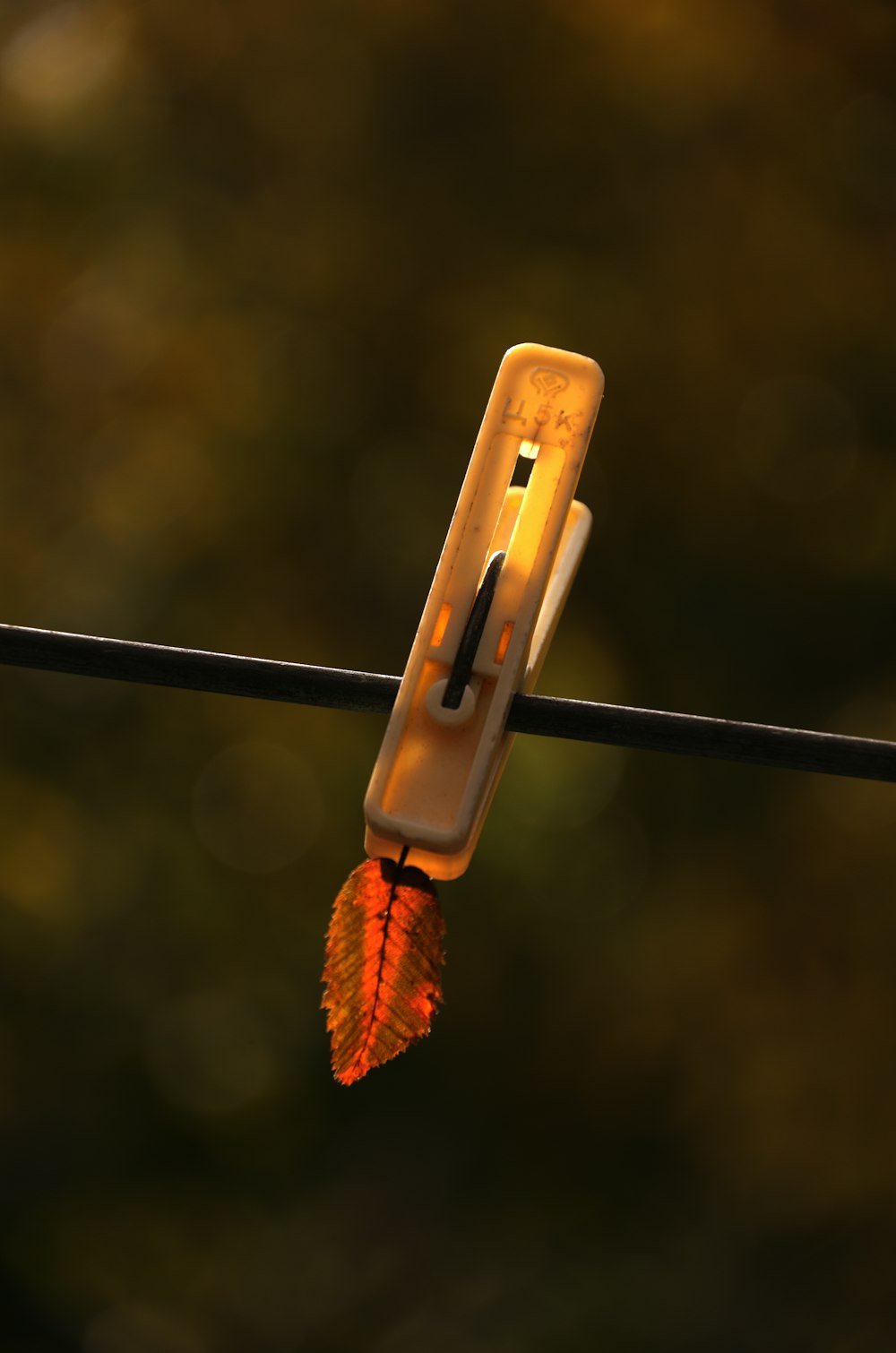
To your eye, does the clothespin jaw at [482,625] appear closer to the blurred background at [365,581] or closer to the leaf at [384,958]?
the leaf at [384,958]

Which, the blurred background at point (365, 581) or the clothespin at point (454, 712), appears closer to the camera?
the clothespin at point (454, 712)

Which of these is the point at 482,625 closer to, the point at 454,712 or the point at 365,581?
the point at 454,712

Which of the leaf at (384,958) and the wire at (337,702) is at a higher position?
the wire at (337,702)

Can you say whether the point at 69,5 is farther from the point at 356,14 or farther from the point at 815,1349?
the point at 815,1349

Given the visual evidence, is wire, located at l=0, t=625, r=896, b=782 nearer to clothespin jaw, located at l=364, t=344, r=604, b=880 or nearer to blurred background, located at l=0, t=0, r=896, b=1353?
clothespin jaw, located at l=364, t=344, r=604, b=880

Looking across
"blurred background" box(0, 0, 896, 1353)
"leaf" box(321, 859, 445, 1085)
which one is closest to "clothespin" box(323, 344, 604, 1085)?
"leaf" box(321, 859, 445, 1085)

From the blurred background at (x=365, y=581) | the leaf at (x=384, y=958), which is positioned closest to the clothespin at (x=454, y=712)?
the leaf at (x=384, y=958)

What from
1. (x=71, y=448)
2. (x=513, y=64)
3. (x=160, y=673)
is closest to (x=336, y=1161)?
(x=71, y=448)
